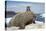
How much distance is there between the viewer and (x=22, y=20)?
1325 mm

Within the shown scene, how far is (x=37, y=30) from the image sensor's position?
1.37 m

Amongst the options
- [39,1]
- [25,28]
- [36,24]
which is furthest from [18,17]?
[39,1]

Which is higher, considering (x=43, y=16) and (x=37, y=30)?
(x=43, y=16)

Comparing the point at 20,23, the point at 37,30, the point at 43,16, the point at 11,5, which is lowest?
the point at 37,30

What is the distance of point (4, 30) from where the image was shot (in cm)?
127

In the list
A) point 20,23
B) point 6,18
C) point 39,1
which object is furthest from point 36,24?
point 6,18

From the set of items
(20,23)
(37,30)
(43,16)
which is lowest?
(37,30)

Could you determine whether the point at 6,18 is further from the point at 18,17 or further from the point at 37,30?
the point at 37,30

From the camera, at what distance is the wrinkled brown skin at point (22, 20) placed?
4.28ft

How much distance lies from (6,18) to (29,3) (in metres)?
0.41

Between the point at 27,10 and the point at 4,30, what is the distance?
45cm

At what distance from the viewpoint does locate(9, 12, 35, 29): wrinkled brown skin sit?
1.31 metres

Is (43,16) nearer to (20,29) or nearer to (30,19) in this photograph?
(30,19)
